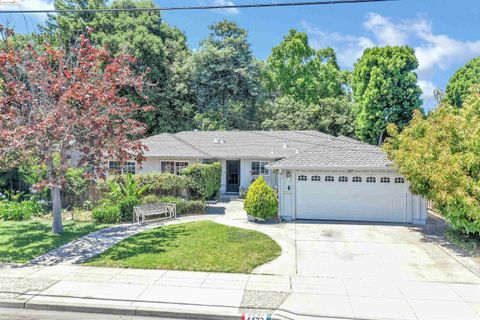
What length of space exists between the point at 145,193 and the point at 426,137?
12600mm

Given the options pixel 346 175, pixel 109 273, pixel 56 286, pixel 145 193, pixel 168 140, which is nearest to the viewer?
pixel 56 286

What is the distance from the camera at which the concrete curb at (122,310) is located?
6795 mm

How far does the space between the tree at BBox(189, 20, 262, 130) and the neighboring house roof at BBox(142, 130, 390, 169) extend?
8.33 metres

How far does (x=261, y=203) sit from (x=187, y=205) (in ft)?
12.9

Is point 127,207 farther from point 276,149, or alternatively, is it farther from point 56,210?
point 276,149

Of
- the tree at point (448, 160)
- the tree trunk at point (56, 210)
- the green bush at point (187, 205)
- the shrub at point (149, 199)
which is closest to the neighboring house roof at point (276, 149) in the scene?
the tree at point (448, 160)

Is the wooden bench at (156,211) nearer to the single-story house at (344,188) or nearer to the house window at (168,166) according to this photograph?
the single-story house at (344,188)

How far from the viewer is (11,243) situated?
11742mm

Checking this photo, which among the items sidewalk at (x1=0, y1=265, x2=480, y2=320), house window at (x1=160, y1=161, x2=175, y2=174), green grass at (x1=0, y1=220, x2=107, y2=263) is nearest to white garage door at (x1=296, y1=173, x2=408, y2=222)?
sidewalk at (x1=0, y1=265, x2=480, y2=320)

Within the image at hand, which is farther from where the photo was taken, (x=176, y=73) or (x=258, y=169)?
(x=176, y=73)

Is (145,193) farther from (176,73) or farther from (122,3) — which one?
(122,3)

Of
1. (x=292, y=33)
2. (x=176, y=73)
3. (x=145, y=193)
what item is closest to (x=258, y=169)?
(x=145, y=193)

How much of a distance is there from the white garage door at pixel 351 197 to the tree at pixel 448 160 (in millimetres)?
1696

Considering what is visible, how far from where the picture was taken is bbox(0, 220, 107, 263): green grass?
10.5 meters
